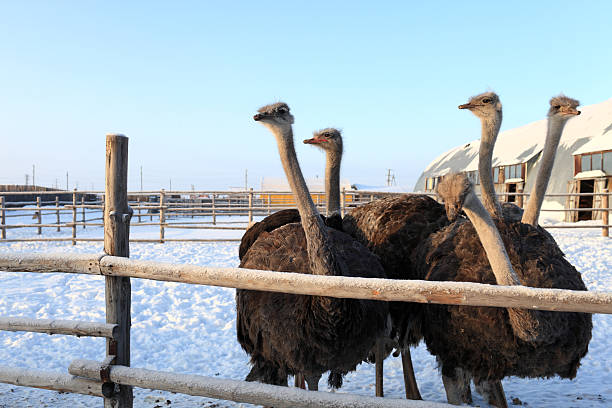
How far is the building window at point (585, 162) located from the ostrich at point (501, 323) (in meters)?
13.7

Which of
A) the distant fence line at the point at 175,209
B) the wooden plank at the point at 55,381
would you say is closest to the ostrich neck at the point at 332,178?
the distant fence line at the point at 175,209

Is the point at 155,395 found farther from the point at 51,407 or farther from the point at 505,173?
the point at 505,173

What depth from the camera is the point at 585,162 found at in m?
14.5

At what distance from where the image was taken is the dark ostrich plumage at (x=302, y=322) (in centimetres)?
228

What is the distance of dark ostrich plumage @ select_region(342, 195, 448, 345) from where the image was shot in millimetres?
3002

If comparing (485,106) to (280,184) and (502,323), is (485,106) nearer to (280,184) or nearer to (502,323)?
(502,323)

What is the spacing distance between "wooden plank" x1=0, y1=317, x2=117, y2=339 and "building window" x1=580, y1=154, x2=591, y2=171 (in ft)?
50.4

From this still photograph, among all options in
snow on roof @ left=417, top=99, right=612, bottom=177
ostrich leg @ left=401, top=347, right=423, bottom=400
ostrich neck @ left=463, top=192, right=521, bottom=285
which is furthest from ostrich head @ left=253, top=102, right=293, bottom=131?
→ snow on roof @ left=417, top=99, right=612, bottom=177

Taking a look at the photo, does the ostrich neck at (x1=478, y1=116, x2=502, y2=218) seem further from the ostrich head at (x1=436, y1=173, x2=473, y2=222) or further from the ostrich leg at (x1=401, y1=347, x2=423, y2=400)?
the ostrich head at (x1=436, y1=173, x2=473, y2=222)

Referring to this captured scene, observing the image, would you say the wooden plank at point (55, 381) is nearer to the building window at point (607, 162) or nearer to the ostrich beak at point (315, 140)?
the ostrich beak at point (315, 140)

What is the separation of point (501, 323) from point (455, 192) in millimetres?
631

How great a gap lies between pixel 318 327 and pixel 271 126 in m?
1.10

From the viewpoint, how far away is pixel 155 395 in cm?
315

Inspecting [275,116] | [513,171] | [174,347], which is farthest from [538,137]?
[275,116]
